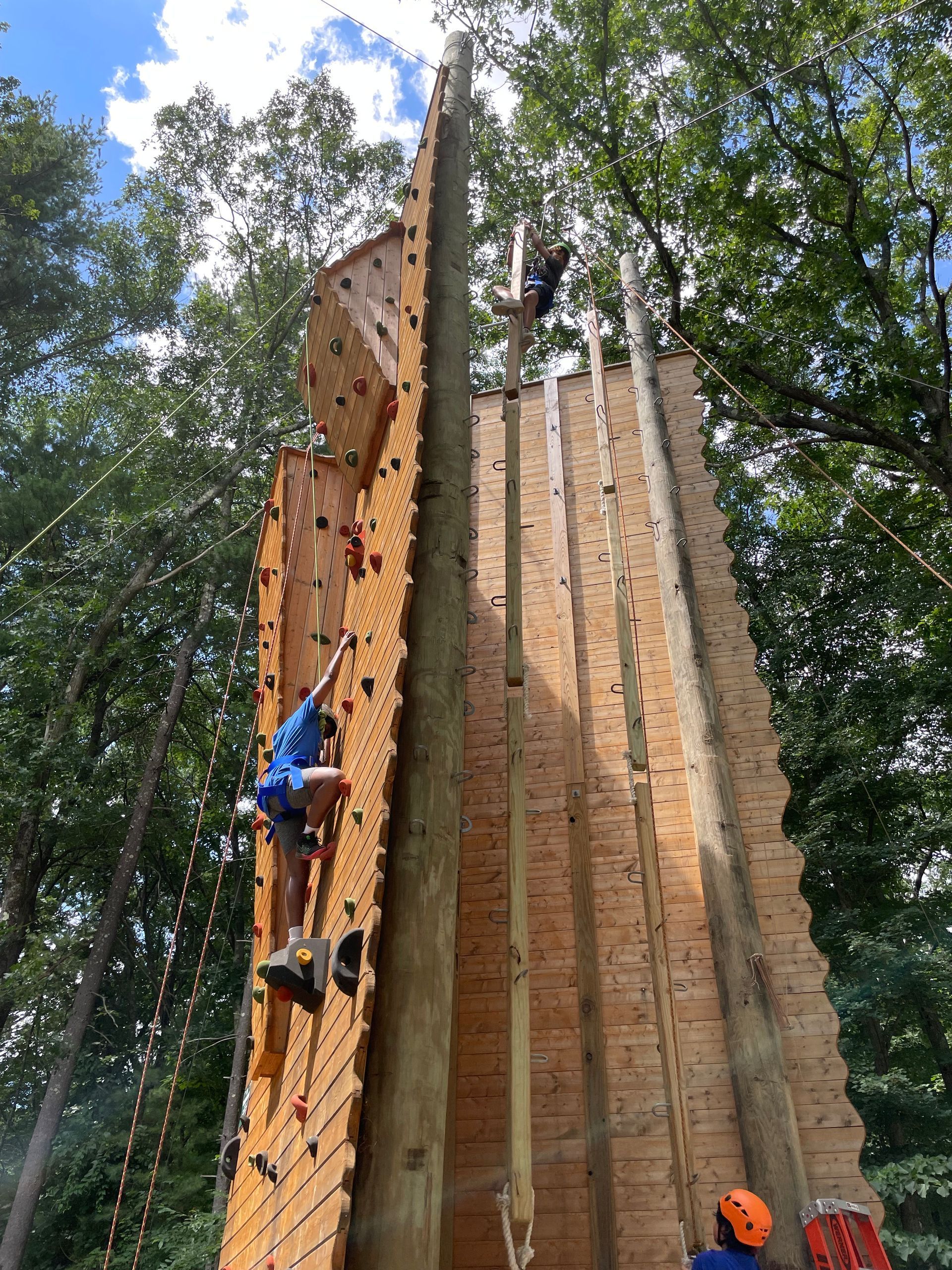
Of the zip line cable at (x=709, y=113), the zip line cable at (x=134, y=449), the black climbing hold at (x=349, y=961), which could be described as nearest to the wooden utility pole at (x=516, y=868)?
the black climbing hold at (x=349, y=961)

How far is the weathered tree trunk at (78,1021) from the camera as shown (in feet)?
31.6

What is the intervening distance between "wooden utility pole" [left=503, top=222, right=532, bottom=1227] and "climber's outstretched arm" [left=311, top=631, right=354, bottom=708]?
0.76 m

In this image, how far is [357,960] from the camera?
2092 millimetres

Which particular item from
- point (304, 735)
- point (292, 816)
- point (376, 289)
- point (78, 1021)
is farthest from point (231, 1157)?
point (78, 1021)

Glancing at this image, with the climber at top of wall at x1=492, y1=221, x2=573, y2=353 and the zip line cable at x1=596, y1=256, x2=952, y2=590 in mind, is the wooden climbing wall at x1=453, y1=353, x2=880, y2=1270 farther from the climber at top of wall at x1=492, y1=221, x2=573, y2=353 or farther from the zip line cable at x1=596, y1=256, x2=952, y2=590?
the climber at top of wall at x1=492, y1=221, x2=573, y2=353

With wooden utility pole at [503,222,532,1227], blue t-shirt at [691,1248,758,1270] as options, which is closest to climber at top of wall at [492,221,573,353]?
wooden utility pole at [503,222,532,1227]

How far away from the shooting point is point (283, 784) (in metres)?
3.35

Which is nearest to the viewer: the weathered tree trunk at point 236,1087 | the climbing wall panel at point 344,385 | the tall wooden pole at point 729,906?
the tall wooden pole at point 729,906

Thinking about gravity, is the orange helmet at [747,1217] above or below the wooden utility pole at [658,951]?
below

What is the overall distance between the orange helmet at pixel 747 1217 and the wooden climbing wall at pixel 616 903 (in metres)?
1.18

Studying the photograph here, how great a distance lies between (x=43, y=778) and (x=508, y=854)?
11200mm

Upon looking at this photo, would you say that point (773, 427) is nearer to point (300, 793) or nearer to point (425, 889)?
point (300, 793)

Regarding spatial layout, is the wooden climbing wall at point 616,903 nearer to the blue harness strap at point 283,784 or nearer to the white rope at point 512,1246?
the blue harness strap at point 283,784

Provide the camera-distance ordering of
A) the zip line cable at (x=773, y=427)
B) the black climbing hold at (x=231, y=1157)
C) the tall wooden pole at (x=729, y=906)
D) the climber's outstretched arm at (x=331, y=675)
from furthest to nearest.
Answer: the zip line cable at (x=773, y=427), the black climbing hold at (x=231, y=1157), the tall wooden pole at (x=729, y=906), the climber's outstretched arm at (x=331, y=675)
